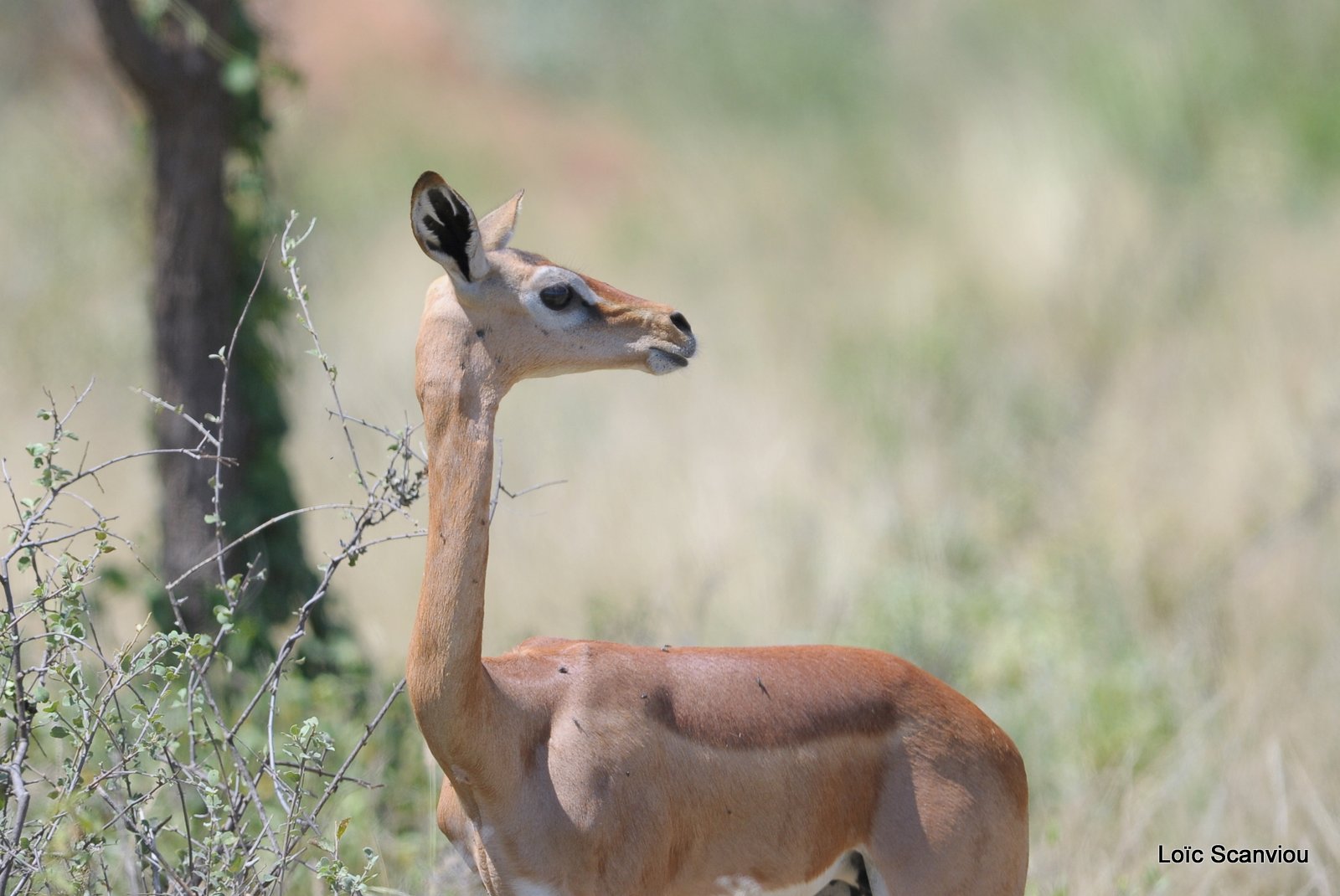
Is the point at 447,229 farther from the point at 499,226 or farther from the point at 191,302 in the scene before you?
the point at 191,302

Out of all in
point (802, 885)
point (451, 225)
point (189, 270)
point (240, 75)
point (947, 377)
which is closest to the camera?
point (451, 225)

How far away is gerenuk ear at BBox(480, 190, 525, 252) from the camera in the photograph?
3.02 meters

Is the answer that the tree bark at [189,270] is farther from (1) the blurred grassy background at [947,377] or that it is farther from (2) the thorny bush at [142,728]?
(2) the thorny bush at [142,728]

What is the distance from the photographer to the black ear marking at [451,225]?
277 cm

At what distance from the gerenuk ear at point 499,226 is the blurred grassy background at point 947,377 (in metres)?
0.59

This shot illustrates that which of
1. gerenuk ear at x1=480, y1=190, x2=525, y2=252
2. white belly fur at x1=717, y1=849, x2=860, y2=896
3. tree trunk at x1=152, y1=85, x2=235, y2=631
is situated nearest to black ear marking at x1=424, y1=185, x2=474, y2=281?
gerenuk ear at x1=480, y1=190, x2=525, y2=252

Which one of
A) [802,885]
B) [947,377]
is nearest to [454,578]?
[802,885]

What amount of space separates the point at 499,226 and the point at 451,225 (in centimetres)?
23

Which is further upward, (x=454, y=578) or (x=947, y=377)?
(x=947, y=377)

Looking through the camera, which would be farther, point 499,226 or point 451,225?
point 499,226

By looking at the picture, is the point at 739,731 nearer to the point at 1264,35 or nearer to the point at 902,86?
the point at 1264,35

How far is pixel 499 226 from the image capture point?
10.00ft

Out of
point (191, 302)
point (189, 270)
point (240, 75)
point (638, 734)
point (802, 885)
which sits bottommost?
point (802, 885)

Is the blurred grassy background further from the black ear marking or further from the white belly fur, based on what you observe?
the white belly fur
